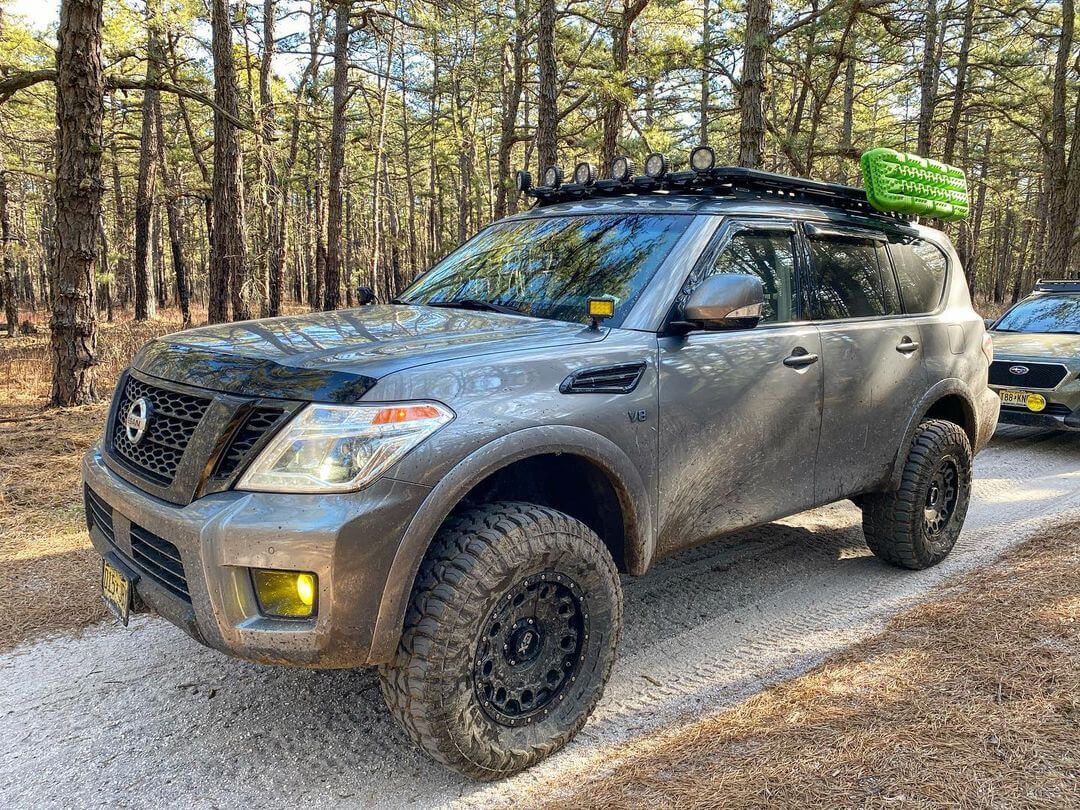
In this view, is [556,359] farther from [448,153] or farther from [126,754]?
[448,153]

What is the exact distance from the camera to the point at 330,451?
235 centimetres

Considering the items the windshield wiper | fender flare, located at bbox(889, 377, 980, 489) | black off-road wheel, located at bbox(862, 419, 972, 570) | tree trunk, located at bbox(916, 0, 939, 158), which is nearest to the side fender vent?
the windshield wiper

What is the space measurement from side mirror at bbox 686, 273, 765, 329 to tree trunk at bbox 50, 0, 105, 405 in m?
7.76

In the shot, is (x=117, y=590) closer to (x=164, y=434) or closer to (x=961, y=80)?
(x=164, y=434)

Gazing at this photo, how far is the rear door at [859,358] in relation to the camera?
156 inches

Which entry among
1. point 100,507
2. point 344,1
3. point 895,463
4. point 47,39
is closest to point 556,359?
point 100,507

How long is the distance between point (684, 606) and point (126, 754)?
8.86ft

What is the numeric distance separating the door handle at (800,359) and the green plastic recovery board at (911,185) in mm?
1233

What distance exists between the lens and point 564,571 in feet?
9.15

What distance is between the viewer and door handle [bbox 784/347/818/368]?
12.1ft

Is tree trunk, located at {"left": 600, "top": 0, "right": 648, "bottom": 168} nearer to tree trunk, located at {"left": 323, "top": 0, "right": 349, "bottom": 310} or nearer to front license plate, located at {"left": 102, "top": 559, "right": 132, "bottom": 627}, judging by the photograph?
tree trunk, located at {"left": 323, "top": 0, "right": 349, "bottom": 310}

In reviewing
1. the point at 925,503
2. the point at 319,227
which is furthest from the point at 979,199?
the point at 925,503

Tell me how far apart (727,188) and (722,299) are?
42.1 inches

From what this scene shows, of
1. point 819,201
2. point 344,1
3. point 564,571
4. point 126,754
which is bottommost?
point 126,754
